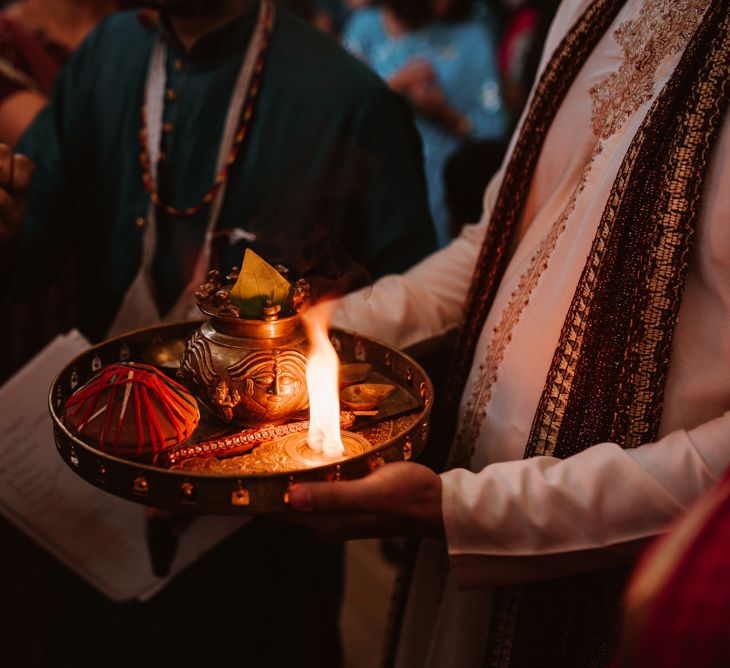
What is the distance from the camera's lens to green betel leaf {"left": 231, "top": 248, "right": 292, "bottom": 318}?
0.84 meters

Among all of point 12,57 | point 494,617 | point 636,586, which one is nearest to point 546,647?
point 494,617

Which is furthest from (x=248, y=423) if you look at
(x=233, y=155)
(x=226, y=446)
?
(x=233, y=155)

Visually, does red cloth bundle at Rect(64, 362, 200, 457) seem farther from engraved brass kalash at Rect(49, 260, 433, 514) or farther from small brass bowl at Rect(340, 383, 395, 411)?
small brass bowl at Rect(340, 383, 395, 411)

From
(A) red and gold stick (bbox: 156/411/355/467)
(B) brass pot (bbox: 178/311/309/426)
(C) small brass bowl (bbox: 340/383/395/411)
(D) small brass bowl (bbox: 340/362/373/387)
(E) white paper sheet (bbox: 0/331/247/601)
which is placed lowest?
(E) white paper sheet (bbox: 0/331/247/601)

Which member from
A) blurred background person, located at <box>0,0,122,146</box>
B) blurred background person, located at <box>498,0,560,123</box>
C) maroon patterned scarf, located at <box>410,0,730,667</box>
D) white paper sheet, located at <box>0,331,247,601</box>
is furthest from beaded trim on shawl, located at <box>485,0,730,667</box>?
blurred background person, located at <box>498,0,560,123</box>

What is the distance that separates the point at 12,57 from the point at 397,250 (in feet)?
4.25

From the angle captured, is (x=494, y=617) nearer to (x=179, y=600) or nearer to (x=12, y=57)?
(x=179, y=600)

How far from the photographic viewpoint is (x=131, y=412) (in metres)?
0.77

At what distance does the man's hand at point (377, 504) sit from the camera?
2.32 feet

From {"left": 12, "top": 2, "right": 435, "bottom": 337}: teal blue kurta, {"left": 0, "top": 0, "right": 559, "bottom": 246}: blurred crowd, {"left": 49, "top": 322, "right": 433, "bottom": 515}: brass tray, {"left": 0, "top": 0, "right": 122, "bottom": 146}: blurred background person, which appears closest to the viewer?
{"left": 49, "top": 322, "right": 433, "bottom": 515}: brass tray

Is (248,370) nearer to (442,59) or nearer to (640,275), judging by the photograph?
(640,275)

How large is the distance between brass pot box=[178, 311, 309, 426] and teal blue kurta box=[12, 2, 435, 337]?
0.52 m

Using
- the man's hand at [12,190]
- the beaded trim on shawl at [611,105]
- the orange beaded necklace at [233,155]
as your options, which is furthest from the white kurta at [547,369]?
the man's hand at [12,190]

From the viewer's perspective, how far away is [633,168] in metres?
0.84
